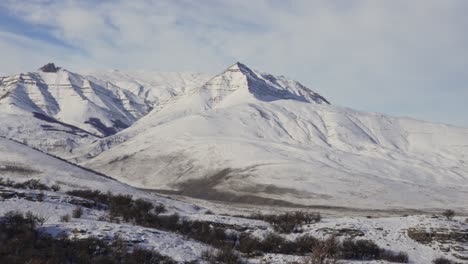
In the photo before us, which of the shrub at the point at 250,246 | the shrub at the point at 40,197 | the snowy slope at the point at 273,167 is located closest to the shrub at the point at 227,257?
the shrub at the point at 250,246

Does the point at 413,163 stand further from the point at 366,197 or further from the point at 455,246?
the point at 455,246

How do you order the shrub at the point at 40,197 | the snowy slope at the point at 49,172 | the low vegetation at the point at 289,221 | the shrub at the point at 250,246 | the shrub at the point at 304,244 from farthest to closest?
the snowy slope at the point at 49,172 < the low vegetation at the point at 289,221 < the shrub at the point at 40,197 < the shrub at the point at 304,244 < the shrub at the point at 250,246

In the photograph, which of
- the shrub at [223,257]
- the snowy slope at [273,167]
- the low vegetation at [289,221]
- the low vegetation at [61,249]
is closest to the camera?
the low vegetation at [61,249]

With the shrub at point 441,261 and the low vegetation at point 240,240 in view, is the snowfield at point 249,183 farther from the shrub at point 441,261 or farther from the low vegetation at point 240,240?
the low vegetation at point 240,240

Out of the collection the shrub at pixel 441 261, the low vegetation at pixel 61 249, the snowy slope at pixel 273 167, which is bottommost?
the low vegetation at pixel 61 249

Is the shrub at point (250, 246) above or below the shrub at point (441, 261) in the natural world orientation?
below

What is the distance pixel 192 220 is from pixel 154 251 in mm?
9331

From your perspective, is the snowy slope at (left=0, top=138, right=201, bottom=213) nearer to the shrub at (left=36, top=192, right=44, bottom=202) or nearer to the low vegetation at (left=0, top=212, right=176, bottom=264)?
the shrub at (left=36, top=192, right=44, bottom=202)

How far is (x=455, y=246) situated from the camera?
1022 inches

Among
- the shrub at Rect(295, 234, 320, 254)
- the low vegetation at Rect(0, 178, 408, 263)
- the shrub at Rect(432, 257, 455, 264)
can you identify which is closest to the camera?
the low vegetation at Rect(0, 178, 408, 263)

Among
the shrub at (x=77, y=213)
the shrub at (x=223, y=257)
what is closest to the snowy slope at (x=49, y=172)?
the shrub at (x=77, y=213)

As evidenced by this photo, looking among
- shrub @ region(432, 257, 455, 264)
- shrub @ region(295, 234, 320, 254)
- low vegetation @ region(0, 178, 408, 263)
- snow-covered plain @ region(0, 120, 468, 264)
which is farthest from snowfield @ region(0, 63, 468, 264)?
shrub @ region(295, 234, 320, 254)

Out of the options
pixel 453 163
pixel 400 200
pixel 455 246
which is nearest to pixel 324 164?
pixel 400 200

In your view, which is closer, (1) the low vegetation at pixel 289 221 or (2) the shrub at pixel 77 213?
(2) the shrub at pixel 77 213
